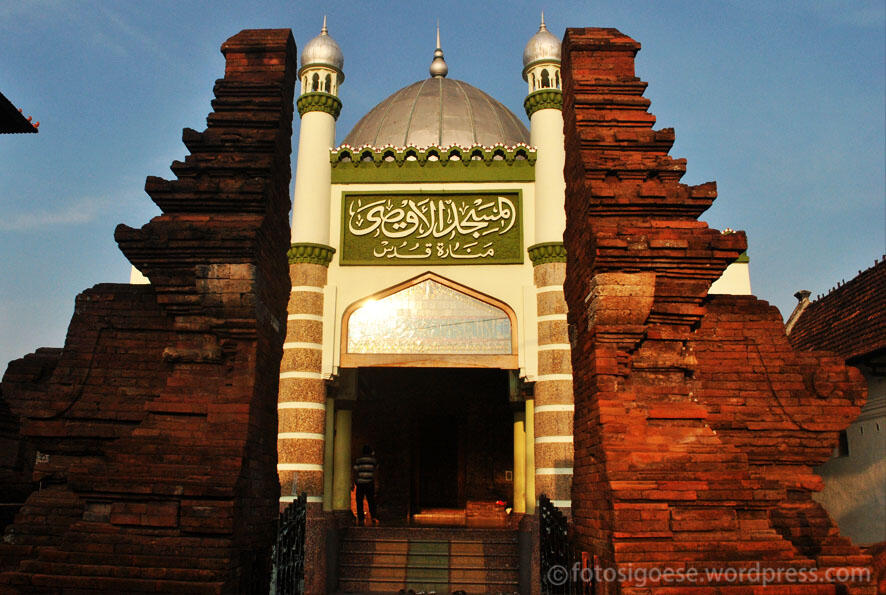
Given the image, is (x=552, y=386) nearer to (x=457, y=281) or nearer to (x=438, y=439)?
(x=457, y=281)

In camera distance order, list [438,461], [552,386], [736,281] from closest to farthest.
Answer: [552,386], [736,281], [438,461]

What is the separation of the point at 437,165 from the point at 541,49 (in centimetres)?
285

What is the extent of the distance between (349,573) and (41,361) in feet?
18.8

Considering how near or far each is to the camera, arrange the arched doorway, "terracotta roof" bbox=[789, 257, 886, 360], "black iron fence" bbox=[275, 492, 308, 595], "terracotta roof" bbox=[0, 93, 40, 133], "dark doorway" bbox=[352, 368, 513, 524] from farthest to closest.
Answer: "dark doorway" bbox=[352, 368, 513, 524] → the arched doorway → "terracotta roof" bbox=[789, 257, 886, 360] → "terracotta roof" bbox=[0, 93, 40, 133] → "black iron fence" bbox=[275, 492, 308, 595]

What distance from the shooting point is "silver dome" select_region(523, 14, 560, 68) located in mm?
12086

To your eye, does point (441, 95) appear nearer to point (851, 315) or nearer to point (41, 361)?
point (851, 315)

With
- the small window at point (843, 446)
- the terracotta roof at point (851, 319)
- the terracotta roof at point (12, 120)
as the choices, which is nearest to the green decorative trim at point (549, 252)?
the terracotta roof at point (851, 319)

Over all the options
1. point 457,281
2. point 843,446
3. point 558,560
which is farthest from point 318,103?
point 843,446

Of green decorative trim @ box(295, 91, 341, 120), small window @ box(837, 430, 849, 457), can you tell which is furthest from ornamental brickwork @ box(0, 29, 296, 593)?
small window @ box(837, 430, 849, 457)

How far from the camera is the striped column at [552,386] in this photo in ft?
33.4

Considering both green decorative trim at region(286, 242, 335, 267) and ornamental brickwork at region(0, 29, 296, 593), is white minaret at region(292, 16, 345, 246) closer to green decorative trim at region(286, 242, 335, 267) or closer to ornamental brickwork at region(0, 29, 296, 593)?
green decorative trim at region(286, 242, 335, 267)

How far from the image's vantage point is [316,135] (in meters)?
11.8

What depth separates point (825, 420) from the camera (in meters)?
5.21

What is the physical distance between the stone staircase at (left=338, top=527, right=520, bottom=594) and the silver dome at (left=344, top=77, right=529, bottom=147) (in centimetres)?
654
